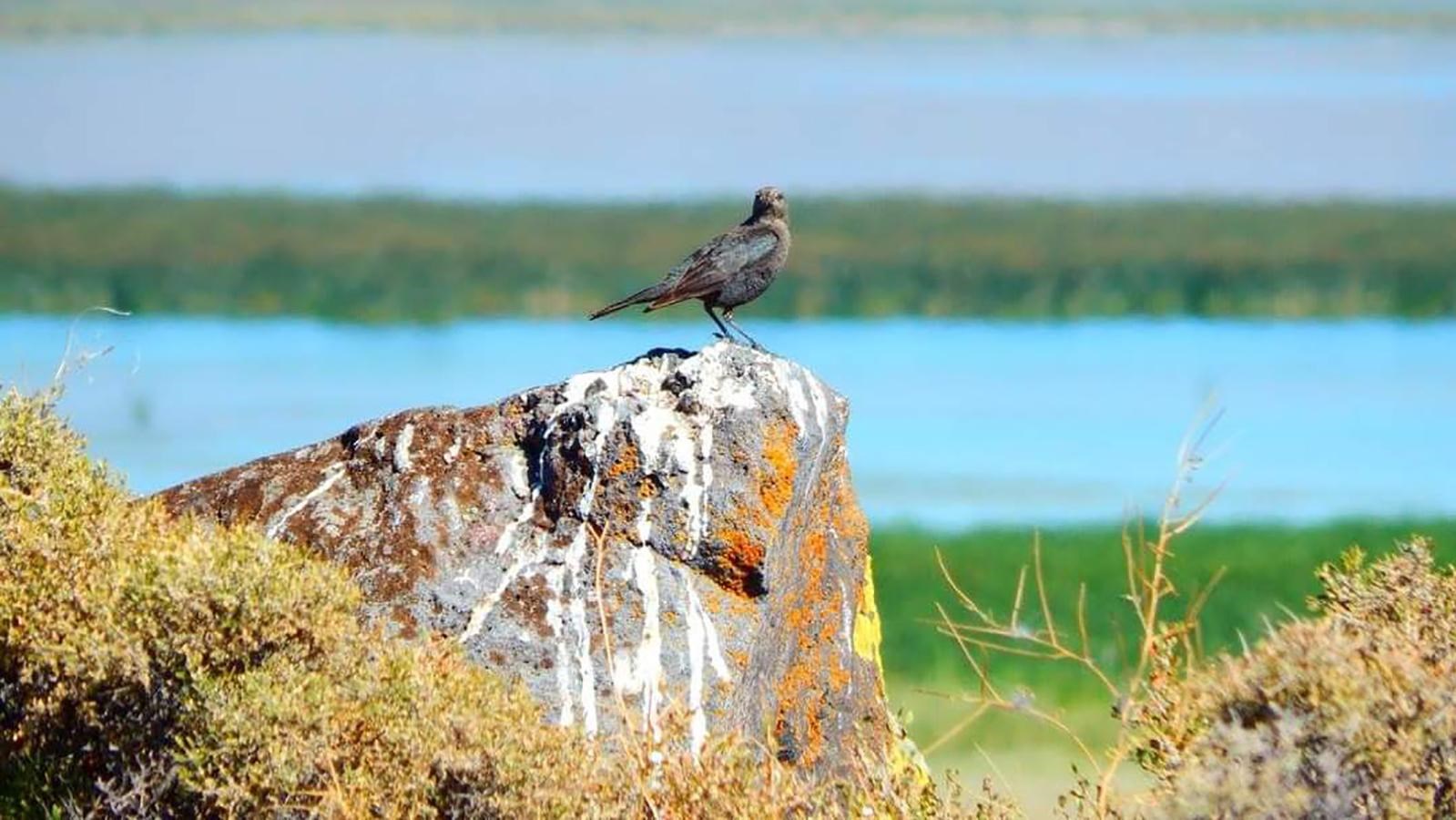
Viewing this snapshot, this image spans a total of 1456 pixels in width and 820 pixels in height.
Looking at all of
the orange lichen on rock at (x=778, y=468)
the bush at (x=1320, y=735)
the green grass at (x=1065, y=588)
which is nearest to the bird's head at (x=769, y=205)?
the orange lichen on rock at (x=778, y=468)

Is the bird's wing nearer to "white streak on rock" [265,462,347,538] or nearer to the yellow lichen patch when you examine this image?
the yellow lichen patch

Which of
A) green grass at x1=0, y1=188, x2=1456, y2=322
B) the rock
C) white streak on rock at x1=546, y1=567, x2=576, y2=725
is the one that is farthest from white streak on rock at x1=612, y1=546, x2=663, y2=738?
green grass at x1=0, y1=188, x2=1456, y2=322

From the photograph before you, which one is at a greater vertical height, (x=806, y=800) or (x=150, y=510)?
(x=150, y=510)

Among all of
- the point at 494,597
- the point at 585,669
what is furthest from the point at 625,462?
the point at 585,669

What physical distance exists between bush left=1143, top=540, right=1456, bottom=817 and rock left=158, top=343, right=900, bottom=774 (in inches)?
62.2

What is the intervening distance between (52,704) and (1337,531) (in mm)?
19154

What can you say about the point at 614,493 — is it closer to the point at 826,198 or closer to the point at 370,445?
the point at 370,445

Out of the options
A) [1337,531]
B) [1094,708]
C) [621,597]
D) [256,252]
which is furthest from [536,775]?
[256,252]

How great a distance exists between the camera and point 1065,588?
21500mm

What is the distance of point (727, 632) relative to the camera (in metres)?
7.79

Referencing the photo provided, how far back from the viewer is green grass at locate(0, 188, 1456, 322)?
41.9 meters

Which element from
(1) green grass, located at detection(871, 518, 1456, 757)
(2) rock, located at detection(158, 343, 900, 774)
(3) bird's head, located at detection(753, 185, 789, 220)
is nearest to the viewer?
(2) rock, located at detection(158, 343, 900, 774)

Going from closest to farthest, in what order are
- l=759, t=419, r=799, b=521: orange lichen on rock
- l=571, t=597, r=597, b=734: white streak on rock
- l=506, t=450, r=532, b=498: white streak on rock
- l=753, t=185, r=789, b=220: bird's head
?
1. l=571, t=597, r=597, b=734: white streak on rock
2. l=759, t=419, r=799, b=521: orange lichen on rock
3. l=506, t=450, r=532, b=498: white streak on rock
4. l=753, t=185, r=789, b=220: bird's head

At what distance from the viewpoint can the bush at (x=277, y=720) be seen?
689 centimetres
